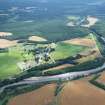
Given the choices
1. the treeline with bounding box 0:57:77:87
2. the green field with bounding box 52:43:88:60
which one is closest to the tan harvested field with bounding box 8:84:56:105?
the treeline with bounding box 0:57:77:87

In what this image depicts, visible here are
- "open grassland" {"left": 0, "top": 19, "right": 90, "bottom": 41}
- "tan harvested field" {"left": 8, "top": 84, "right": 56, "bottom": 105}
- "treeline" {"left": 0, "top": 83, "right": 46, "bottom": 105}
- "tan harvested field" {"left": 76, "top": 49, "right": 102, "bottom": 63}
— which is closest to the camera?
"tan harvested field" {"left": 8, "top": 84, "right": 56, "bottom": 105}

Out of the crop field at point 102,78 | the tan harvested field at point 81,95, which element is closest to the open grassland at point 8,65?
the tan harvested field at point 81,95

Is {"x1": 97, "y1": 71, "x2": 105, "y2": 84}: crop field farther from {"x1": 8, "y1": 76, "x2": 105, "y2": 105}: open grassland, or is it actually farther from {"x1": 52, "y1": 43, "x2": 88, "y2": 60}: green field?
{"x1": 52, "y1": 43, "x2": 88, "y2": 60}: green field

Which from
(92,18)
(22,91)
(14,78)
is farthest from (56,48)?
(92,18)

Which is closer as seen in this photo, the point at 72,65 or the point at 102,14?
the point at 72,65

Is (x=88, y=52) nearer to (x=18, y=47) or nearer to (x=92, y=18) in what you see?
(x=18, y=47)

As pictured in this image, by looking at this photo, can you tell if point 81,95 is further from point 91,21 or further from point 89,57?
point 91,21

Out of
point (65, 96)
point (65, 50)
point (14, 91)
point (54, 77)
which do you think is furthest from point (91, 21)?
point (65, 96)
